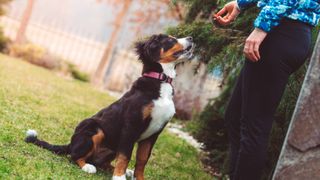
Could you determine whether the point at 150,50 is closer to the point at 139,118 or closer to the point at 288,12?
the point at 139,118

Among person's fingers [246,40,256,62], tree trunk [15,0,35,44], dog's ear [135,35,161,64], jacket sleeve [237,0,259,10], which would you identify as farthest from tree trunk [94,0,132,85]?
person's fingers [246,40,256,62]

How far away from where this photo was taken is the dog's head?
430 centimetres

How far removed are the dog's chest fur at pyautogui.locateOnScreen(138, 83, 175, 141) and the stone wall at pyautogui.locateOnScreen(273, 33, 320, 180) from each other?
4.27 ft

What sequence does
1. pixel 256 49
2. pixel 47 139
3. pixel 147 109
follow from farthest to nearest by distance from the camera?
pixel 47 139 < pixel 147 109 < pixel 256 49

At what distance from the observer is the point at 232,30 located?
5.29 metres

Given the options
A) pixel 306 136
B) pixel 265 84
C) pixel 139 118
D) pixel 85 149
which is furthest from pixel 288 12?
pixel 85 149

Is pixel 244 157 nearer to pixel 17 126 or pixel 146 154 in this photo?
pixel 146 154

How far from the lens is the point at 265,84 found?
333 centimetres

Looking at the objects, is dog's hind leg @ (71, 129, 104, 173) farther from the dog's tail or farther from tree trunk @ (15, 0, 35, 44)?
tree trunk @ (15, 0, 35, 44)

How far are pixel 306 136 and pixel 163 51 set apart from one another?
5.29 feet

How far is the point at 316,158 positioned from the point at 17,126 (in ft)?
10.8

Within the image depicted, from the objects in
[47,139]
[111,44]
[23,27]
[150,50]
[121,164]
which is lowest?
[23,27]

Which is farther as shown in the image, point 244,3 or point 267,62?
point 244,3

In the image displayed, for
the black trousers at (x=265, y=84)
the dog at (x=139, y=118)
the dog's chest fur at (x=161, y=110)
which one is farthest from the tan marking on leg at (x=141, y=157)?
the black trousers at (x=265, y=84)
